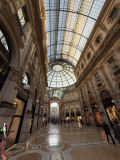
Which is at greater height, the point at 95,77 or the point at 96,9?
the point at 96,9

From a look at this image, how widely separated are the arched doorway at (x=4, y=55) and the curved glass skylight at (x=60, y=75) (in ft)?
117

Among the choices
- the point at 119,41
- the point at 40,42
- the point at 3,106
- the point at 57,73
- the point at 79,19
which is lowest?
the point at 3,106

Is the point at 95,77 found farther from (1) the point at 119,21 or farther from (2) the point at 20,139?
(2) the point at 20,139

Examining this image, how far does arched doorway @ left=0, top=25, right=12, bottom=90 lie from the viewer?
4176mm

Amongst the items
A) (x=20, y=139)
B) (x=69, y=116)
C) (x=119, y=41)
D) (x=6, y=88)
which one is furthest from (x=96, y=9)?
(x=69, y=116)

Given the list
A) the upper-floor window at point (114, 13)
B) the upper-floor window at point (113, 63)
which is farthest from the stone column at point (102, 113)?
the upper-floor window at point (114, 13)

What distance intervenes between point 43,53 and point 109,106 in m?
14.3

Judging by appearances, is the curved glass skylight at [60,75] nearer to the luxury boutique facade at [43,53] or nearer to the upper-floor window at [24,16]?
the luxury boutique facade at [43,53]

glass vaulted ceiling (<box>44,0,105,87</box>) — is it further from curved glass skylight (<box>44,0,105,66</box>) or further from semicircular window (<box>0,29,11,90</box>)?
semicircular window (<box>0,29,11,90</box>)

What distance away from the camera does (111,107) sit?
34.9ft

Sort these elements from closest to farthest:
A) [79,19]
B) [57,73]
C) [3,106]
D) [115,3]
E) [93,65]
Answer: [3,106], [115,3], [93,65], [79,19], [57,73]

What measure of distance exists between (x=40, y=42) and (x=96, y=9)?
14.1 meters

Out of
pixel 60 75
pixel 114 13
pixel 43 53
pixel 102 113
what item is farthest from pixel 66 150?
pixel 60 75

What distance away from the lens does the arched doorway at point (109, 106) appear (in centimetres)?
1005
